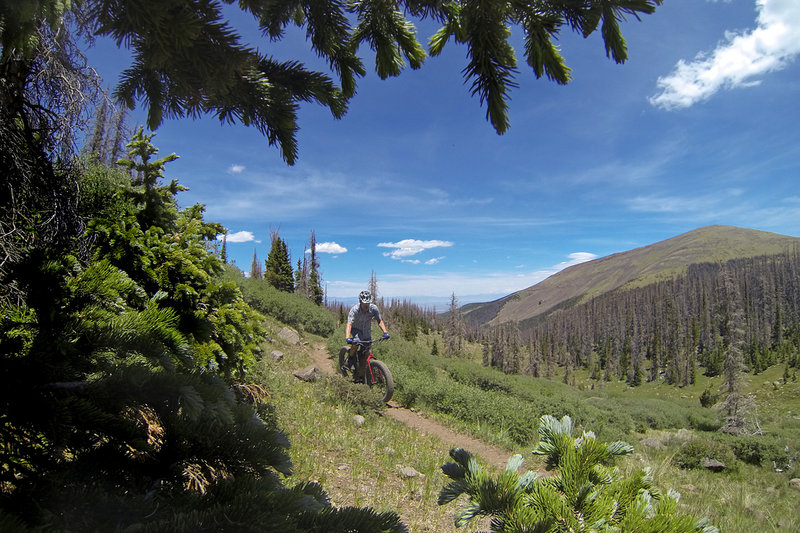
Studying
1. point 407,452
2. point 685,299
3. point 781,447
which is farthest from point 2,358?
point 685,299

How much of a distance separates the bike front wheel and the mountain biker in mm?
596

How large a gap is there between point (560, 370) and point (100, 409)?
122 metres

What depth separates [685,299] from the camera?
11931 centimetres

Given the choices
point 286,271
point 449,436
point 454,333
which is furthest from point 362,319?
point 454,333

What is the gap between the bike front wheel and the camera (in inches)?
351

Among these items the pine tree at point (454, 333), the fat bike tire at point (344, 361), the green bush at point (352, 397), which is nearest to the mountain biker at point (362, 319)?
the fat bike tire at point (344, 361)

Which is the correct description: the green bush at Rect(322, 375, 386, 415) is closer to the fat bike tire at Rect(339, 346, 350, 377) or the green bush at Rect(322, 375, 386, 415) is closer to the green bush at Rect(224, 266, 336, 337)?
the fat bike tire at Rect(339, 346, 350, 377)

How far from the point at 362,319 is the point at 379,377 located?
5.96ft

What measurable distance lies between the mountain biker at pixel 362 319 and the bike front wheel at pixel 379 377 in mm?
596

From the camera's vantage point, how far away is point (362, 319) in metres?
8.82

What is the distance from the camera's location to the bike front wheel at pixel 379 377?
8922mm

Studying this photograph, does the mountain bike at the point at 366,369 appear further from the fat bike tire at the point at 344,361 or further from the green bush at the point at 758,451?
the green bush at the point at 758,451

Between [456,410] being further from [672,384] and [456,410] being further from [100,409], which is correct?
[672,384]

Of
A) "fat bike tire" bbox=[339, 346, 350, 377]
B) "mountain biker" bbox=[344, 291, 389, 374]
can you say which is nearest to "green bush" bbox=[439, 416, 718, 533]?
"mountain biker" bbox=[344, 291, 389, 374]
